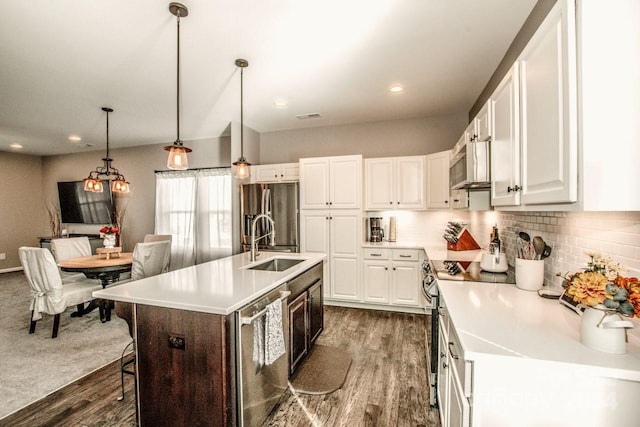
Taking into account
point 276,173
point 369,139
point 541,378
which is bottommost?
point 541,378

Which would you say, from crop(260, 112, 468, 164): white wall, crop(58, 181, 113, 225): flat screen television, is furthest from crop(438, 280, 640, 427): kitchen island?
crop(58, 181, 113, 225): flat screen television

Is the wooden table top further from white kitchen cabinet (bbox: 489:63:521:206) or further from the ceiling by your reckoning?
white kitchen cabinet (bbox: 489:63:521:206)

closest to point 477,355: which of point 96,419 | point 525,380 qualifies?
point 525,380

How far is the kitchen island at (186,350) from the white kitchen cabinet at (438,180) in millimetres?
2793

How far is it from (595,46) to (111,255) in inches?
199

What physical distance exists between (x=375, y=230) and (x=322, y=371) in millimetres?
2245

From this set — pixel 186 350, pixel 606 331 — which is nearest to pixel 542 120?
pixel 606 331

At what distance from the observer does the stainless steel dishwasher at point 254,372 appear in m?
1.55

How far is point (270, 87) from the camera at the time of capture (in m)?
3.16

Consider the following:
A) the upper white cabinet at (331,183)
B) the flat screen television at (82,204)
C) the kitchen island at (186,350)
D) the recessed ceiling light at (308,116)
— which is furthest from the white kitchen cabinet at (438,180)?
the flat screen television at (82,204)

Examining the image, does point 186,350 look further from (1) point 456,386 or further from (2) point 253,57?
(2) point 253,57

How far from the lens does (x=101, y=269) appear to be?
11.2ft

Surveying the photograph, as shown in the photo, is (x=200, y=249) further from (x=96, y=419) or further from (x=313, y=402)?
(x=313, y=402)

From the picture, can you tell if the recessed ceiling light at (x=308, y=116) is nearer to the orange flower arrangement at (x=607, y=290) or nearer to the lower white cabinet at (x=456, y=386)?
the lower white cabinet at (x=456, y=386)
